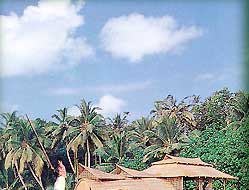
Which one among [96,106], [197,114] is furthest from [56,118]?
[197,114]

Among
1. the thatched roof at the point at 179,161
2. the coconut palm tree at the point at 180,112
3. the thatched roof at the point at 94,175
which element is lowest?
the thatched roof at the point at 94,175

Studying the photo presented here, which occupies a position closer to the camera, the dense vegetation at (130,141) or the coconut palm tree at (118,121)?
the coconut palm tree at (118,121)

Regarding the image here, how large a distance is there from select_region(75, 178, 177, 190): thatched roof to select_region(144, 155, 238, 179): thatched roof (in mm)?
68

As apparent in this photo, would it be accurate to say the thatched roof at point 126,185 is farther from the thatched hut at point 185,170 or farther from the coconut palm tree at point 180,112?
the coconut palm tree at point 180,112

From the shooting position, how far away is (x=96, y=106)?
2109 millimetres

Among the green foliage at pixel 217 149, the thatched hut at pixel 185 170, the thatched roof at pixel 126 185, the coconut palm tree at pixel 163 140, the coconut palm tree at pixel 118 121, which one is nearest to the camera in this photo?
the coconut palm tree at pixel 118 121

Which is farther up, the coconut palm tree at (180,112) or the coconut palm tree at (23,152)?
the coconut palm tree at (180,112)

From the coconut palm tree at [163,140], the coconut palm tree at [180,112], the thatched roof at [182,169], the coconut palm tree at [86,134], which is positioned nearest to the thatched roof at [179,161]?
the thatched roof at [182,169]

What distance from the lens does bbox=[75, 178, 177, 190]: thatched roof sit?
2.31 metres

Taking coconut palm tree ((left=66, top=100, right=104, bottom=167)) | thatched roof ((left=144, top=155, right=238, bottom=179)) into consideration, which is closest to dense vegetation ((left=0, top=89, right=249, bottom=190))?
coconut palm tree ((left=66, top=100, right=104, bottom=167))

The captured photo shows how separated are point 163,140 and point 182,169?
0.38 metres

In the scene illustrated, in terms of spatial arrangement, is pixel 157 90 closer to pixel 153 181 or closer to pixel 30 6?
pixel 153 181

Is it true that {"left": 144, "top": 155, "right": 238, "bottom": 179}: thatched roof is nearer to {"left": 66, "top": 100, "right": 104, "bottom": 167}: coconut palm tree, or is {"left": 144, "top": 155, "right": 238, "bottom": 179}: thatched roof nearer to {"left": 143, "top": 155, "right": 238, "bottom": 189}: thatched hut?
{"left": 143, "top": 155, "right": 238, "bottom": 189}: thatched hut

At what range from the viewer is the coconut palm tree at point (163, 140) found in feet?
9.57
